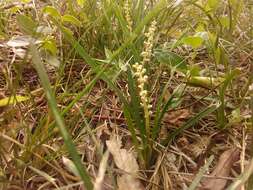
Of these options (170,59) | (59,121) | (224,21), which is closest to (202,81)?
(170,59)

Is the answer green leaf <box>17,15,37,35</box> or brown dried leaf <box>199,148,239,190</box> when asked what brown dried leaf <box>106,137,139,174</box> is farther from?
green leaf <box>17,15,37,35</box>

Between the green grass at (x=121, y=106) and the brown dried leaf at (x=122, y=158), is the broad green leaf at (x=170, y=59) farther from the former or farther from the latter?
the brown dried leaf at (x=122, y=158)

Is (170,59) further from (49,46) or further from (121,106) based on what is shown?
(49,46)

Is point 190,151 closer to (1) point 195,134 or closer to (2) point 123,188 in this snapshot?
(1) point 195,134

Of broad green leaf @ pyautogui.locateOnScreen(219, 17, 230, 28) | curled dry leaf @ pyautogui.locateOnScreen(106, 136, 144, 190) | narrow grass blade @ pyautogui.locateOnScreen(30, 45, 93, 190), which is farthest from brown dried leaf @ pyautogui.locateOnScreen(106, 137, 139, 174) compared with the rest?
broad green leaf @ pyautogui.locateOnScreen(219, 17, 230, 28)

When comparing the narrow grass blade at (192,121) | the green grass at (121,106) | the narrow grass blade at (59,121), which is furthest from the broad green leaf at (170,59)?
the narrow grass blade at (59,121)
